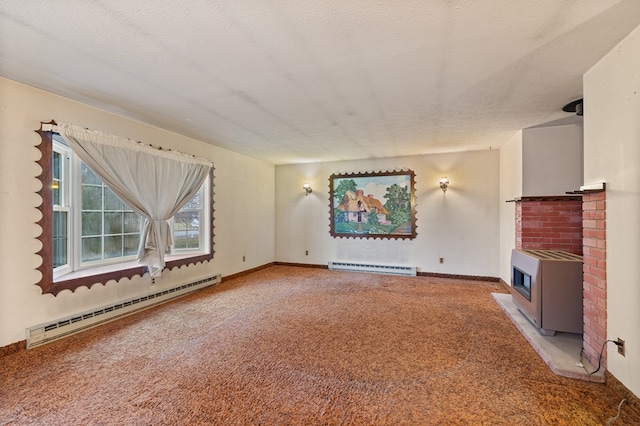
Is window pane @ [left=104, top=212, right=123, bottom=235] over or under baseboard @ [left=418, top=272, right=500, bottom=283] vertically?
over

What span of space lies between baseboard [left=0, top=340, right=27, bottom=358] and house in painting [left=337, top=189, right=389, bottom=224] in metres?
4.85

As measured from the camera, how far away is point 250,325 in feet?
10.1

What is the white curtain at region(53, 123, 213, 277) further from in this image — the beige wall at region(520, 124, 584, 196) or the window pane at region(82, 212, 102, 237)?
the beige wall at region(520, 124, 584, 196)

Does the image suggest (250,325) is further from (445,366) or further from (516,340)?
(516,340)

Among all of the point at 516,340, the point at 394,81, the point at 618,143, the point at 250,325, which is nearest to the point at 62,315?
the point at 250,325

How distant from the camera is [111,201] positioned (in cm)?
351

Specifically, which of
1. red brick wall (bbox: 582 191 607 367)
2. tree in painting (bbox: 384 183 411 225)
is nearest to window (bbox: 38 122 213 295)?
tree in painting (bbox: 384 183 411 225)

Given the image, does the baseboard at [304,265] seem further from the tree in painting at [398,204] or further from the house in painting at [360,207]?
the tree in painting at [398,204]

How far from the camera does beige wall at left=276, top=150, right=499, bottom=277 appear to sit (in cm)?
504

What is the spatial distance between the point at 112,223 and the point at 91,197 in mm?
399

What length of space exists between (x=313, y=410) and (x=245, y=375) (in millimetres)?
651

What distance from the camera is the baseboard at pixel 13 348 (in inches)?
93.5

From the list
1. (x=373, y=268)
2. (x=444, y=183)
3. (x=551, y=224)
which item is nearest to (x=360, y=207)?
(x=373, y=268)

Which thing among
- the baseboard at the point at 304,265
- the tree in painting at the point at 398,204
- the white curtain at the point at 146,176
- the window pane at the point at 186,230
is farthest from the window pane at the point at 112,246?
the tree in painting at the point at 398,204
